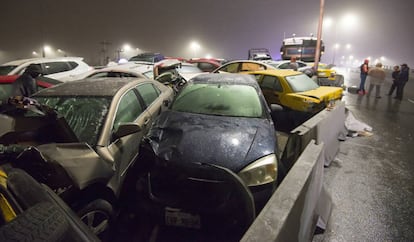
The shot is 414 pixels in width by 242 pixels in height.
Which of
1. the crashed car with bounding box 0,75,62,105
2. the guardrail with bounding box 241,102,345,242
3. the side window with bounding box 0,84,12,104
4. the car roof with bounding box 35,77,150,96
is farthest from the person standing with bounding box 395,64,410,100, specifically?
the side window with bounding box 0,84,12,104

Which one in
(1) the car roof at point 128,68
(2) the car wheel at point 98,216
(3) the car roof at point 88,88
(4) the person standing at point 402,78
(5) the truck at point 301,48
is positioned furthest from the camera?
(5) the truck at point 301,48

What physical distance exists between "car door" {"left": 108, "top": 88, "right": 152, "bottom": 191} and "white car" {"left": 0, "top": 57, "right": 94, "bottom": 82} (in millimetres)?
5283

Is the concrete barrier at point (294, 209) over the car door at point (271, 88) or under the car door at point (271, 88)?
under

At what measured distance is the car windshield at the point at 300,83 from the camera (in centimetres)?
721

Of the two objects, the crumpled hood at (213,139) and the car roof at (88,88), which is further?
the car roof at (88,88)

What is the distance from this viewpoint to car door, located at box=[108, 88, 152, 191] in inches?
118

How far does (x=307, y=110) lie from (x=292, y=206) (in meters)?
5.18

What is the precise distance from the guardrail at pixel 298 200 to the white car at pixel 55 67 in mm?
7318

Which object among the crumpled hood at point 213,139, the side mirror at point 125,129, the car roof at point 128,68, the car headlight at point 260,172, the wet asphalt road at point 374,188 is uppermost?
the car roof at point 128,68

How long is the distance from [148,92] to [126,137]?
1.62 meters

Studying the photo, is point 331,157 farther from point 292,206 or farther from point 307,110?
point 292,206

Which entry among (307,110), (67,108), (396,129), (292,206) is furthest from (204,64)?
(292,206)

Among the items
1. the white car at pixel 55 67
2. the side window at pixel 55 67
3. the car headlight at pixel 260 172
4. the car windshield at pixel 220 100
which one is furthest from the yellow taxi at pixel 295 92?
the side window at pixel 55 67

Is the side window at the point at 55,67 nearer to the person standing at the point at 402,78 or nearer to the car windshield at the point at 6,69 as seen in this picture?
the car windshield at the point at 6,69
